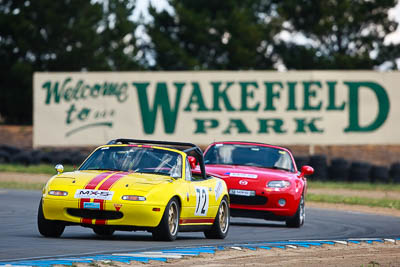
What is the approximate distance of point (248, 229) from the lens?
15.5 m

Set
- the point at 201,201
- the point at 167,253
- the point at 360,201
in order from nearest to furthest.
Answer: the point at 167,253 < the point at 201,201 < the point at 360,201

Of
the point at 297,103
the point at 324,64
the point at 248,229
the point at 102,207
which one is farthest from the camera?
the point at 324,64

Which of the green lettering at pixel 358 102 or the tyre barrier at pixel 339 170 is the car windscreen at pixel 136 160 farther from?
the green lettering at pixel 358 102

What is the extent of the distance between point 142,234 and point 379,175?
73.3ft

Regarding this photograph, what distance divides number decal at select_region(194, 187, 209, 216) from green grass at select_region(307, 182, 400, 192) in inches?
791

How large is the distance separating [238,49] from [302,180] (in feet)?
138

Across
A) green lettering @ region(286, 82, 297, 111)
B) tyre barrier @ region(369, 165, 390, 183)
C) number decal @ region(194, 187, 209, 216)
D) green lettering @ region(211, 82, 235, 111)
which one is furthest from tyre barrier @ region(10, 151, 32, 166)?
number decal @ region(194, 187, 209, 216)

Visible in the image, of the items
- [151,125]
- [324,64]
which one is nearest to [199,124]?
[151,125]

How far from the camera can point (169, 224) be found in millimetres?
11711

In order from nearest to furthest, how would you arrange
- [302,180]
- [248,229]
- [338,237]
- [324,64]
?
[338,237], [248,229], [302,180], [324,64]

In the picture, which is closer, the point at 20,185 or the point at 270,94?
the point at 20,185

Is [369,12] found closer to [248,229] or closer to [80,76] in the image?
[80,76]

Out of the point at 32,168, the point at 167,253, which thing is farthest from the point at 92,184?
the point at 32,168

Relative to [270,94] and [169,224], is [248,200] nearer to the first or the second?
[169,224]
